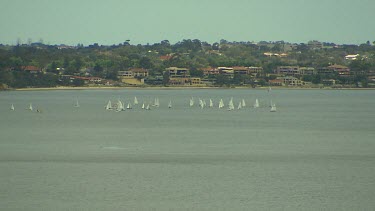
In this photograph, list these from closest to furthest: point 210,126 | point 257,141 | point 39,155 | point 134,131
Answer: point 39,155 → point 257,141 → point 134,131 → point 210,126

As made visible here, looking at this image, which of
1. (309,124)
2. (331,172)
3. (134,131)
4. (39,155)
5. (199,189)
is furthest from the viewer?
(309,124)

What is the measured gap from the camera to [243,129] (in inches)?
2783

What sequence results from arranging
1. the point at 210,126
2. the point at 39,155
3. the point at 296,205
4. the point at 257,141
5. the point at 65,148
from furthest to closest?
the point at 210,126 → the point at 257,141 → the point at 65,148 → the point at 39,155 → the point at 296,205

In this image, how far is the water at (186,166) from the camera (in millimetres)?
34938

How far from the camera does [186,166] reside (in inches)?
1757

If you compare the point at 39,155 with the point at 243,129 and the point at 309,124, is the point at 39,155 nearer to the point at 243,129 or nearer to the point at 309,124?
the point at 243,129

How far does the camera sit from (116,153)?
1989 inches

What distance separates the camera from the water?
115 ft

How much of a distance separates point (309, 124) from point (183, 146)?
26398mm

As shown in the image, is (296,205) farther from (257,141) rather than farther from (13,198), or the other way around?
(257,141)

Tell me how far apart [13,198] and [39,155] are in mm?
14434

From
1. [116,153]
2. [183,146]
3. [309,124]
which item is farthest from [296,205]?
[309,124]

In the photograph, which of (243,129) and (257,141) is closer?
(257,141)

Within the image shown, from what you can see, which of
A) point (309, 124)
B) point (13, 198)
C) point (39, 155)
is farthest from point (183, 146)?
point (309, 124)
